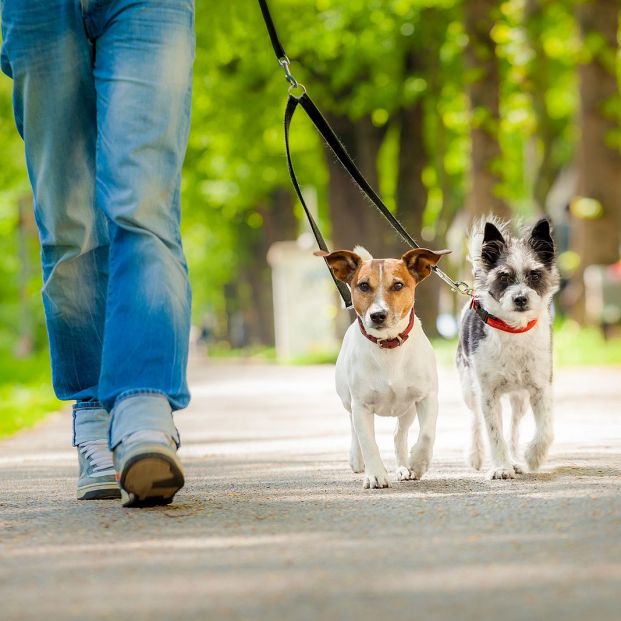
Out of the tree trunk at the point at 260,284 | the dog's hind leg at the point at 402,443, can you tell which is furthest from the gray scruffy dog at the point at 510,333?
the tree trunk at the point at 260,284

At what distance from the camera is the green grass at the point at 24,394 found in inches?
469

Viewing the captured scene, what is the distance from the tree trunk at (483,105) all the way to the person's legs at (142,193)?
16.4 meters

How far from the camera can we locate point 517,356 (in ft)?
20.8

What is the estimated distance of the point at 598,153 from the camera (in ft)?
70.4

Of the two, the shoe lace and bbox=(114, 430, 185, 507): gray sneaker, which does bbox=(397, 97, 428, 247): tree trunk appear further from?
bbox=(114, 430, 185, 507): gray sneaker

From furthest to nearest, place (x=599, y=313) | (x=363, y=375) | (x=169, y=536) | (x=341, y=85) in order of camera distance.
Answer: (x=341, y=85) < (x=599, y=313) < (x=363, y=375) < (x=169, y=536)

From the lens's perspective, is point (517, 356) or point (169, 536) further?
point (517, 356)

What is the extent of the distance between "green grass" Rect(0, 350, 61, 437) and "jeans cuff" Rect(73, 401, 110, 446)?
529cm

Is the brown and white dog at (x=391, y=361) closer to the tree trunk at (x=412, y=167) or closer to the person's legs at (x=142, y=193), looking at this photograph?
the person's legs at (x=142, y=193)

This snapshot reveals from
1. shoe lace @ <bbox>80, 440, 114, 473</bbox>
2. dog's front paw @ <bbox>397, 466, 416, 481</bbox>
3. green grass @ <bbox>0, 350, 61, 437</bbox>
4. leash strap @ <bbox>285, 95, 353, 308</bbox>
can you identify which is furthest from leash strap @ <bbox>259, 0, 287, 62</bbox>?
green grass @ <bbox>0, 350, 61, 437</bbox>

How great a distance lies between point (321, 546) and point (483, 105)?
18.2 m

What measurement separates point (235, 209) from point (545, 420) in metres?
33.1

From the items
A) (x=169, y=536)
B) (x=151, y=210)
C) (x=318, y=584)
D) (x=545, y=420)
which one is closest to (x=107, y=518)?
(x=169, y=536)

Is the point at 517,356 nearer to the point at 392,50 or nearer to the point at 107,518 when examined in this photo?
the point at 107,518
